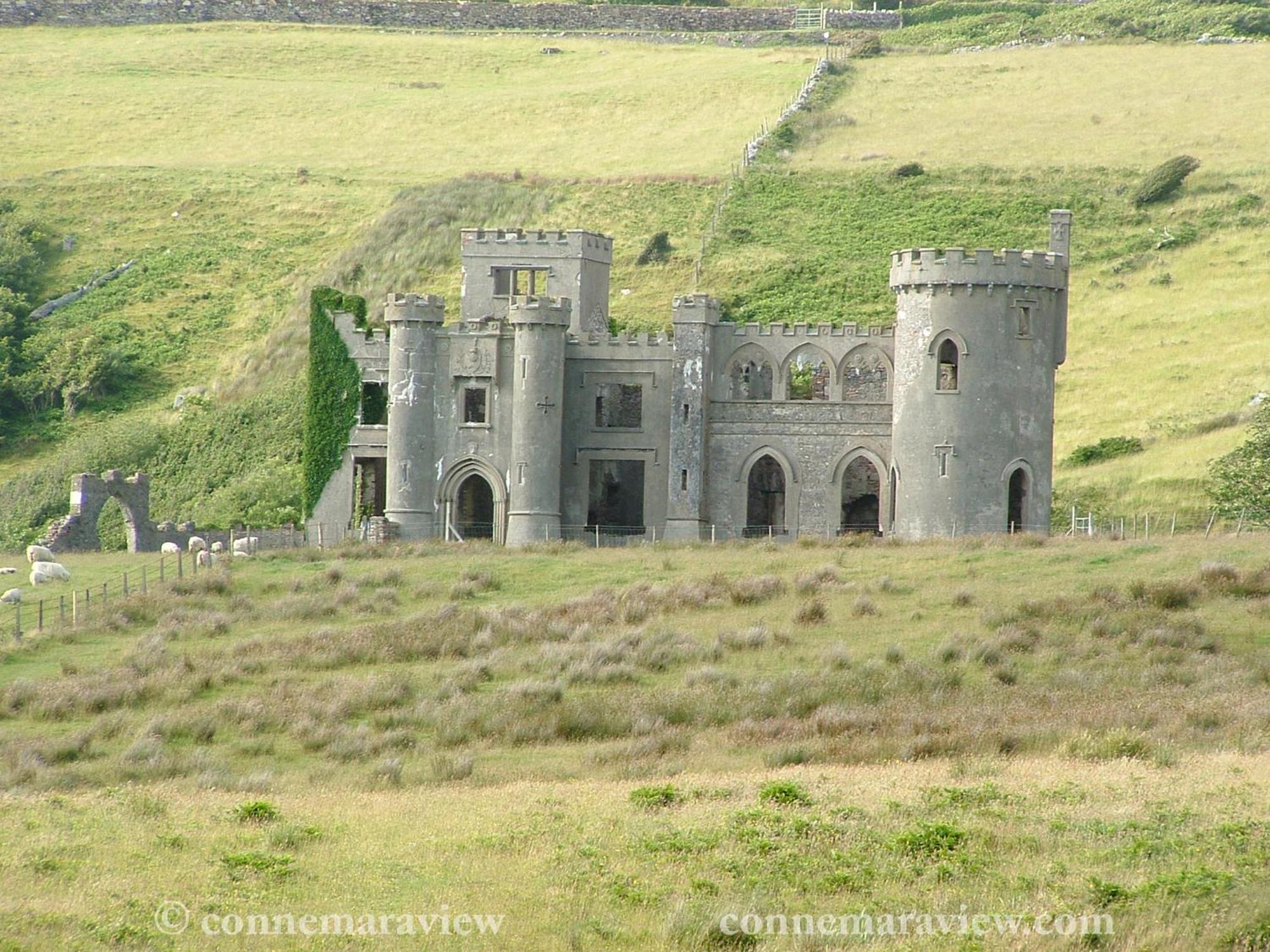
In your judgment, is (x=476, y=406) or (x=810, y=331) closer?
(x=476, y=406)

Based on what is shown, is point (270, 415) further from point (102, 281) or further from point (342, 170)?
point (342, 170)

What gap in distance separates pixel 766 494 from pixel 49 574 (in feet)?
66.0

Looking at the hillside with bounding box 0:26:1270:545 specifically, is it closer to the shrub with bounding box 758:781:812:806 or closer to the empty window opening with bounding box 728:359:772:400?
the empty window opening with bounding box 728:359:772:400

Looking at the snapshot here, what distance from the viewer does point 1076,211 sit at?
87500 millimetres

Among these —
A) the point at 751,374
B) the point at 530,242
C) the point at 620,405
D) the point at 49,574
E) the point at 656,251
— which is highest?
the point at 656,251

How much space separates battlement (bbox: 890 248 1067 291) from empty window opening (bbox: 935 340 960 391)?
1.67 m

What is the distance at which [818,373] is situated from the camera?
5856 cm

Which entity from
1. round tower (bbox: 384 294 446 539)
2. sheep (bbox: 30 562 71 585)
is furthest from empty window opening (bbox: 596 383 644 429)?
sheep (bbox: 30 562 71 585)

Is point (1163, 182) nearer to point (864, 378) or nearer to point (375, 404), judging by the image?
point (864, 378)

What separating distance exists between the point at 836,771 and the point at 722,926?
7545mm

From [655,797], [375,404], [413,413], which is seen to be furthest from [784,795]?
[375,404]

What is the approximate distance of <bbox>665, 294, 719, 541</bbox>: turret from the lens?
52.5m

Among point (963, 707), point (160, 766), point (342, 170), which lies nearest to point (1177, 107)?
point (342, 170)

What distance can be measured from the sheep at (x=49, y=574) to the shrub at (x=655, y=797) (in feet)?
81.0
